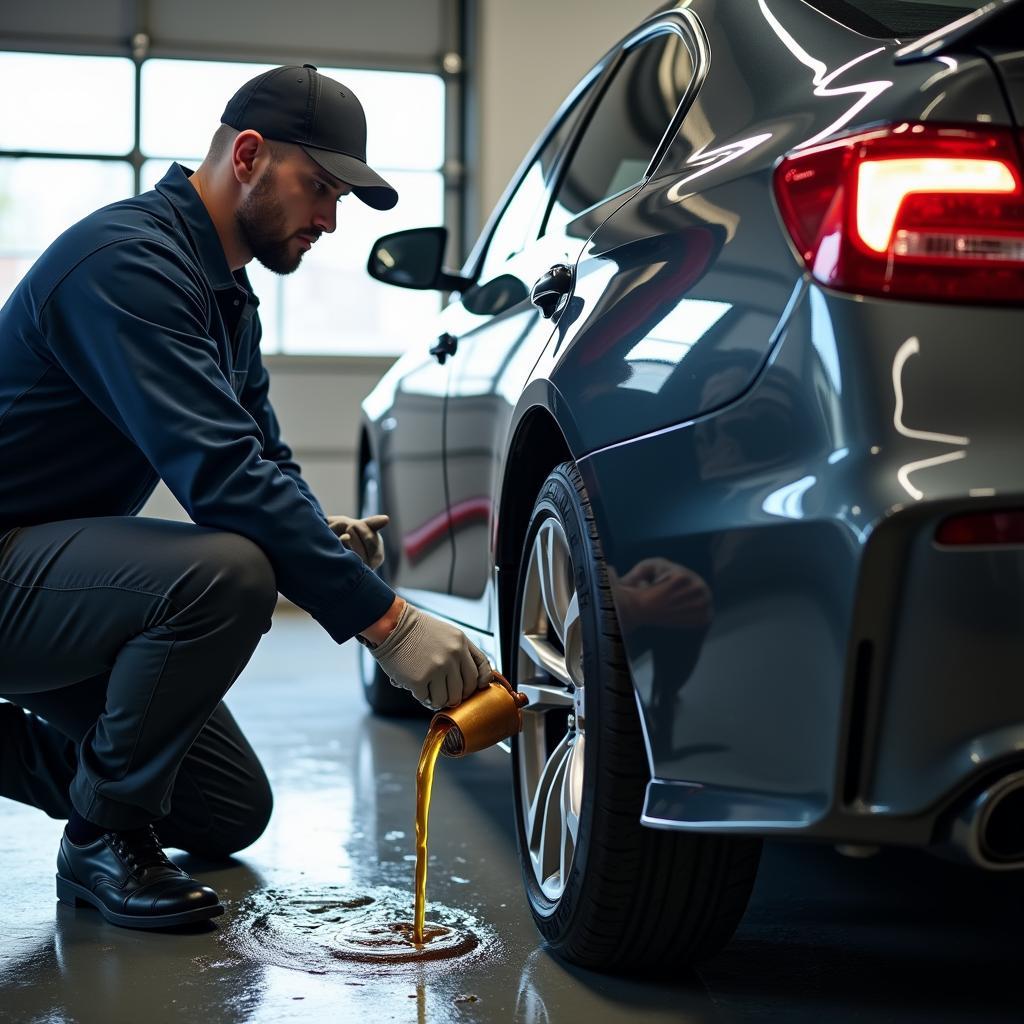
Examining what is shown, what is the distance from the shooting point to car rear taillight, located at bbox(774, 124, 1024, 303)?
4.24 feet

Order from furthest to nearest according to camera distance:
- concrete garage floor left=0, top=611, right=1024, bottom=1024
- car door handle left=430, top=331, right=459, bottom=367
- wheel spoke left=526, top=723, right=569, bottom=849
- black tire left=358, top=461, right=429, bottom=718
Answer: black tire left=358, top=461, right=429, bottom=718
car door handle left=430, top=331, right=459, bottom=367
wheel spoke left=526, top=723, right=569, bottom=849
concrete garage floor left=0, top=611, right=1024, bottom=1024

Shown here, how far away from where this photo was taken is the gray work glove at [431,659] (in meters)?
1.96

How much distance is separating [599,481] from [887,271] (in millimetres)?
500

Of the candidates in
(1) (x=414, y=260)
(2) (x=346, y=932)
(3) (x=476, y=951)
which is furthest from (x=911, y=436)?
(1) (x=414, y=260)

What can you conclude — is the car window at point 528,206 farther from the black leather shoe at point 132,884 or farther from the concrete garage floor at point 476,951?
the black leather shoe at point 132,884

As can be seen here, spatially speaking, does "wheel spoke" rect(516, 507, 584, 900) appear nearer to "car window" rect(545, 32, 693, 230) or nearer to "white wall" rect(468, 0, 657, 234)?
"car window" rect(545, 32, 693, 230)

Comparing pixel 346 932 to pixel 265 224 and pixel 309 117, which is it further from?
pixel 309 117

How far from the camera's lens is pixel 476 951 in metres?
1.97

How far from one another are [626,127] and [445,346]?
26.6 inches

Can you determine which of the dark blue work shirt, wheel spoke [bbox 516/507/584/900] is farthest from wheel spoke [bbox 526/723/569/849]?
the dark blue work shirt

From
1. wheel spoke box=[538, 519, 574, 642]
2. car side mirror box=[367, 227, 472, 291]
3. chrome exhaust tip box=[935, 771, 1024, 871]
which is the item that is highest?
car side mirror box=[367, 227, 472, 291]

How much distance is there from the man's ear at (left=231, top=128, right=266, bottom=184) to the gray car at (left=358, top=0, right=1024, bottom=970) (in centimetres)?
55

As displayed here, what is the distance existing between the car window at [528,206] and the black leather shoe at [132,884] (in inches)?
48.7

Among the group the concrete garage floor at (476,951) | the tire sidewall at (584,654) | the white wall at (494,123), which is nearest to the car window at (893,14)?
the tire sidewall at (584,654)
